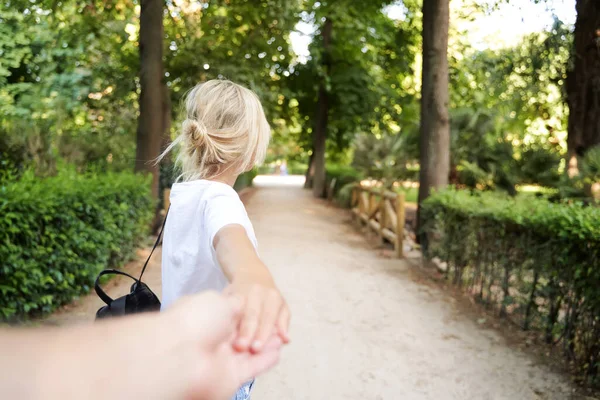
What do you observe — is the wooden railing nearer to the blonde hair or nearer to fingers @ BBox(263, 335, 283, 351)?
the blonde hair

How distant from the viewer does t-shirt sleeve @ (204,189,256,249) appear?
4.70 ft

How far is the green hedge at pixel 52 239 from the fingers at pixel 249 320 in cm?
438

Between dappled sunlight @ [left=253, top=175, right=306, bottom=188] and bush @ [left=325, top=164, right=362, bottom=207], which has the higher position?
bush @ [left=325, top=164, right=362, bottom=207]

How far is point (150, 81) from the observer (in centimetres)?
1163

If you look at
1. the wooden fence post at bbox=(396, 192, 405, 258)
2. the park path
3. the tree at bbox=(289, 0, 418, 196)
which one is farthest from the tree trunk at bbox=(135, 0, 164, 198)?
the tree at bbox=(289, 0, 418, 196)

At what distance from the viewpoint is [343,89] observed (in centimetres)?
2258

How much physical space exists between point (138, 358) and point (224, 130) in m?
1.23

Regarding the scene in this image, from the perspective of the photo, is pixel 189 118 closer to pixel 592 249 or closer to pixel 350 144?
pixel 592 249

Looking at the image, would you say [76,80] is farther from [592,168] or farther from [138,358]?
[138,358]

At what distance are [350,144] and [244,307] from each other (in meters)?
25.6

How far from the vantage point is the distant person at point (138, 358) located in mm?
527

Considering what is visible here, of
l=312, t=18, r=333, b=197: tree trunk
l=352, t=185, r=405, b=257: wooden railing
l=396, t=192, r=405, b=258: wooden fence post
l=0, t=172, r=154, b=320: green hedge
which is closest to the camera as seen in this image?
l=0, t=172, r=154, b=320: green hedge

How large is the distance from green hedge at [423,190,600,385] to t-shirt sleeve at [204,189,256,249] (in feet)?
12.8

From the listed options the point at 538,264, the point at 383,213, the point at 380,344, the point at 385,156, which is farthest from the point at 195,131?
the point at 385,156
